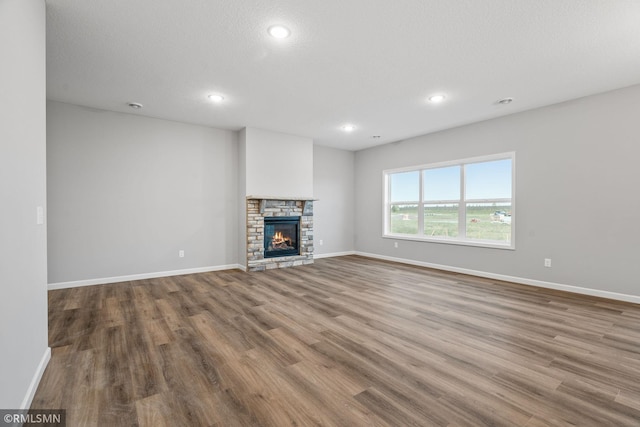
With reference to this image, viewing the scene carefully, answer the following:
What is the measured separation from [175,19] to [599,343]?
4513 millimetres

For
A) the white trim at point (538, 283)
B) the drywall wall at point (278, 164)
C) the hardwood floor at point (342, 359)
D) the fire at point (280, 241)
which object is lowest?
the hardwood floor at point (342, 359)

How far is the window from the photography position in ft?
15.8

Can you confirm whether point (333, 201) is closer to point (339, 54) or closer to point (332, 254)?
point (332, 254)

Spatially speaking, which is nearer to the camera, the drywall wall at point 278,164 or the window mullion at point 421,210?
the drywall wall at point 278,164

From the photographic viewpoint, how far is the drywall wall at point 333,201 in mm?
6875

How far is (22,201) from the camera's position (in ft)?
5.31

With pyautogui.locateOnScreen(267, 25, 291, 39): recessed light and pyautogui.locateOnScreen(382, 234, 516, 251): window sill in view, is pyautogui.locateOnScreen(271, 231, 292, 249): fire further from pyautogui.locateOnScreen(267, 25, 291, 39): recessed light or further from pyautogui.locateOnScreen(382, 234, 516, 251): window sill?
pyautogui.locateOnScreen(267, 25, 291, 39): recessed light

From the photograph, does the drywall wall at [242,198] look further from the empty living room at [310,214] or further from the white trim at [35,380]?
the white trim at [35,380]

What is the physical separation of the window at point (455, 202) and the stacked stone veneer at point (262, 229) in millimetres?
1896

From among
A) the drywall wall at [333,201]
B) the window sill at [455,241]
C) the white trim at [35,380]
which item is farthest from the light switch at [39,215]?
the window sill at [455,241]

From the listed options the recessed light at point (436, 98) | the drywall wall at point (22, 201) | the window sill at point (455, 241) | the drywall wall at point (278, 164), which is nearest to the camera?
the drywall wall at point (22, 201)

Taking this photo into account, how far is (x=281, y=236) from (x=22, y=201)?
447 cm

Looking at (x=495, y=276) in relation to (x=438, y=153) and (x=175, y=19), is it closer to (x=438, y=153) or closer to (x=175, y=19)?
(x=438, y=153)

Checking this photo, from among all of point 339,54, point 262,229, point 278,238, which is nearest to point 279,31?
point 339,54
